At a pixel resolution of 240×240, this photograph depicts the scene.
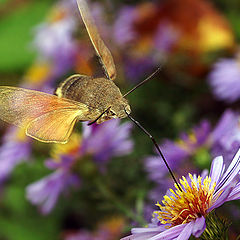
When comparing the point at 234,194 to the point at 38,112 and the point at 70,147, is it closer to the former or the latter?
the point at 38,112

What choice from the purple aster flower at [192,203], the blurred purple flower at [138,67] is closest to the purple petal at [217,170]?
the purple aster flower at [192,203]

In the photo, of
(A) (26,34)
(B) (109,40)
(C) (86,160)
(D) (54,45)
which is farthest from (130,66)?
(A) (26,34)

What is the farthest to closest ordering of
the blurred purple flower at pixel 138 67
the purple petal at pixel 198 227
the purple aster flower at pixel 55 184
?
1. the blurred purple flower at pixel 138 67
2. the purple aster flower at pixel 55 184
3. the purple petal at pixel 198 227

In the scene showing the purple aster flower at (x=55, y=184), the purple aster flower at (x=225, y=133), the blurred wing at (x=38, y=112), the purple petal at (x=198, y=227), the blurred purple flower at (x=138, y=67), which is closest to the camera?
the purple petal at (x=198, y=227)

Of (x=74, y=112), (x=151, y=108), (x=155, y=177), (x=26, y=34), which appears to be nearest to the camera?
(x=74, y=112)

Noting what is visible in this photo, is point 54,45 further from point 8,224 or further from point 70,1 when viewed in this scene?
point 8,224

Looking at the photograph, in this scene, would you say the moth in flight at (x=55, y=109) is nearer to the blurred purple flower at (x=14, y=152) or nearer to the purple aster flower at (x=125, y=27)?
the blurred purple flower at (x=14, y=152)

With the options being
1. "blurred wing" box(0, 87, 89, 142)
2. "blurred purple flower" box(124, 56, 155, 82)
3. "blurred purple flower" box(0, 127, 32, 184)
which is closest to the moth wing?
"blurred wing" box(0, 87, 89, 142)
